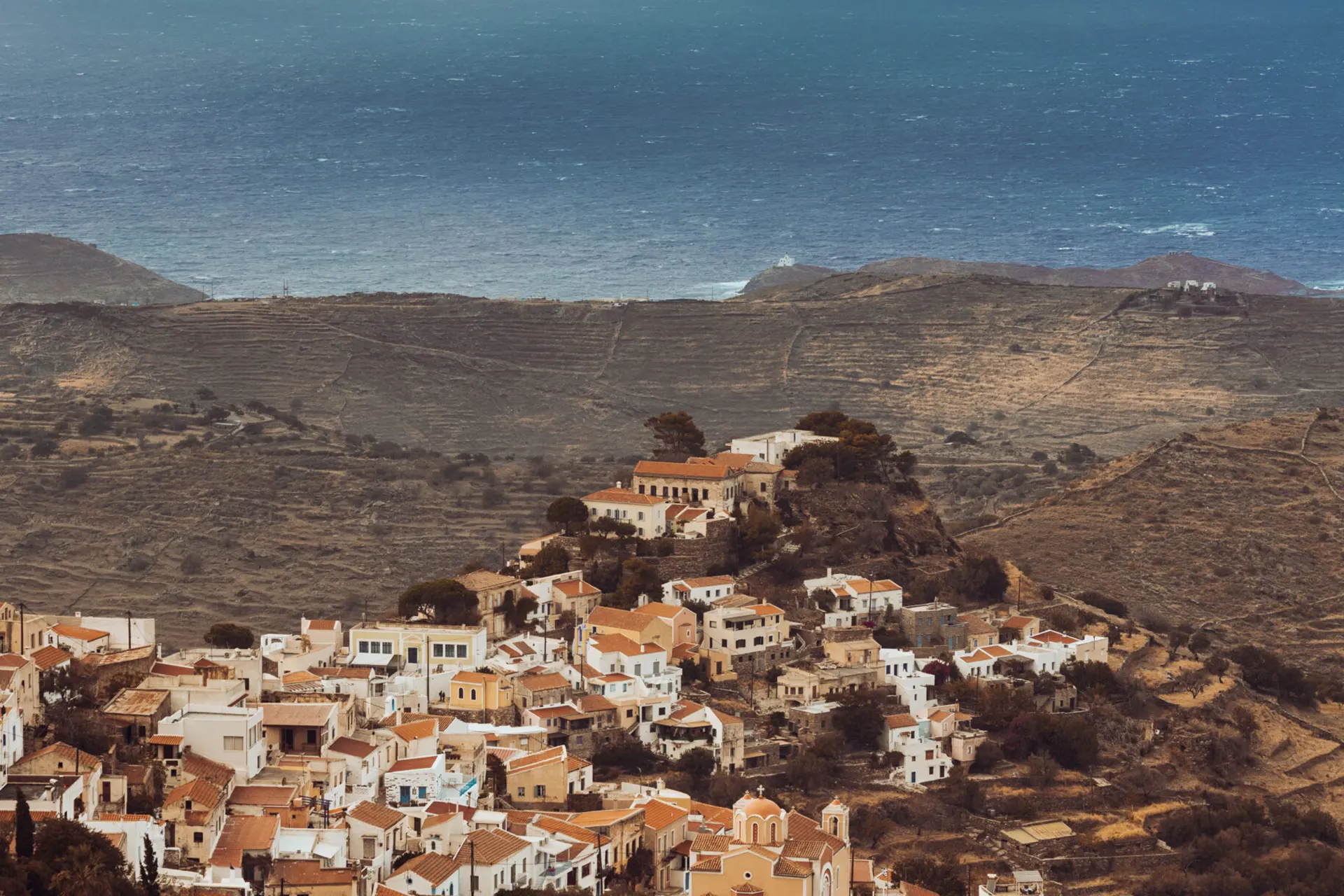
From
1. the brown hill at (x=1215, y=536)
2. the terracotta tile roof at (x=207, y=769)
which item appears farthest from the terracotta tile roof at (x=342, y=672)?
the brown hill at (x=1215, y=536)

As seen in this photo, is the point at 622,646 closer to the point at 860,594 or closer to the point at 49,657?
the point at 860,594

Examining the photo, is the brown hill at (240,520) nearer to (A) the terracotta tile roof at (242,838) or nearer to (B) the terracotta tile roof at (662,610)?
(B) the terracotta tile roof at (662,610)

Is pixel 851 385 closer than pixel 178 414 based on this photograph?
No

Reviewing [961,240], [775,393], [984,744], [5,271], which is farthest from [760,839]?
[961,240]

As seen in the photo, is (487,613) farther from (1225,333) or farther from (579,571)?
(1225,333)

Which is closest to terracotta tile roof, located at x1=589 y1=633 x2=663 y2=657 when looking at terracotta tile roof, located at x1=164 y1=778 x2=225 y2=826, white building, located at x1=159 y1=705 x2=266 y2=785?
white building, located at x1=159 y1=705 x2=266 y2=785

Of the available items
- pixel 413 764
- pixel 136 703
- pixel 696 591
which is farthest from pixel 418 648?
pixel 136 703
